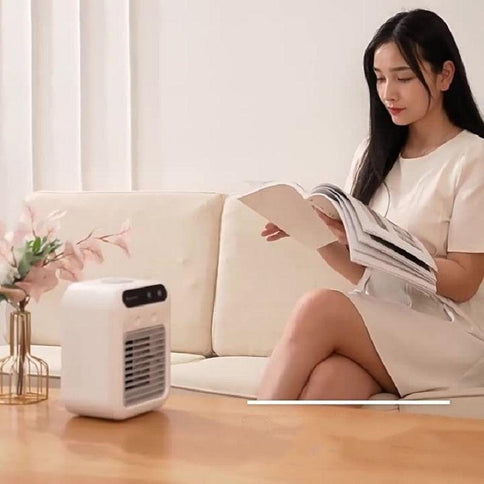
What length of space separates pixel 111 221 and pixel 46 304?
298mm

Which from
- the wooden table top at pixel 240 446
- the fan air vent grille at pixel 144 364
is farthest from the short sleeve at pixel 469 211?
the fan air vent grille at pixel 144 364

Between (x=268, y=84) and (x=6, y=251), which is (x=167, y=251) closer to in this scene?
(x=268, y=84)

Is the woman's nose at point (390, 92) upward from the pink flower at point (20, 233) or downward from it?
upward

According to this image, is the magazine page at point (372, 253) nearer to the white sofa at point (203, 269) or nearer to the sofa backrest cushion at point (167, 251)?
the white sofa at point (203, 269)

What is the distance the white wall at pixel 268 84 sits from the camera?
9.38ft

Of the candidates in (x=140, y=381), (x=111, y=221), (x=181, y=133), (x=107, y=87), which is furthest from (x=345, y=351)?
(x=107, y=87)

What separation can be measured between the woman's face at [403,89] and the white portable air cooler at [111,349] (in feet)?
3.04

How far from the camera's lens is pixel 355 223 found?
1.76 m

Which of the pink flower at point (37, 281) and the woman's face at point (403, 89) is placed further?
the woman's face at point (403, 89)

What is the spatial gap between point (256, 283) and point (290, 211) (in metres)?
0.75

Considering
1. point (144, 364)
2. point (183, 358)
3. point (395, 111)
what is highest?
point (395, 111)

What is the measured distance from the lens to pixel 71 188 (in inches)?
126

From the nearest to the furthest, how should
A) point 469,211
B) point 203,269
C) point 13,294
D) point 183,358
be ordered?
point 13,294
point 469,211
point 183,358
point 203,269

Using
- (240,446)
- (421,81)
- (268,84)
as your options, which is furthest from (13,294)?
(268,84)
